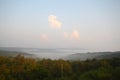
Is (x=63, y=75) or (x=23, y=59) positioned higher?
(x=23, y=59)

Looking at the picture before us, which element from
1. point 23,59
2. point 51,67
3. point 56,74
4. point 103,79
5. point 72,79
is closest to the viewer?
point 103,79

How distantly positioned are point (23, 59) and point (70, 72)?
7.50 meters

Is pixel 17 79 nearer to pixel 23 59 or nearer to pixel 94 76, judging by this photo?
pixel 23 59

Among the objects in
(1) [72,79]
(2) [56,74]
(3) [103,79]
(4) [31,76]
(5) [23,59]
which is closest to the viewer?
(3) [103,79]

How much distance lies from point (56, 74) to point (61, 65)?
2.37 meters

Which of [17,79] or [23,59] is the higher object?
[23,59]

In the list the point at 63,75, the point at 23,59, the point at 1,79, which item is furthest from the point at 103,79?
the point at 23,59

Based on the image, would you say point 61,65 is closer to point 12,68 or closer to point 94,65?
point 94,65

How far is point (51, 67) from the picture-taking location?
87.6 ft

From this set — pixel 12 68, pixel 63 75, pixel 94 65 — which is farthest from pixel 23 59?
pixel 94 65

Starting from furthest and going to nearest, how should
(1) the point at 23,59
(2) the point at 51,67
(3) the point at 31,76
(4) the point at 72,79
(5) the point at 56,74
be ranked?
(1) the point at 23,59, (2) the point at 51,67, (5) the point at 56,74, (3) the point at 31,76, (4) the point at 72,79

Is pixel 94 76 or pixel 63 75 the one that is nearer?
pixel 94 76

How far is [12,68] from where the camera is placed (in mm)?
26094

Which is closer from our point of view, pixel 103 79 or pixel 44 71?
pixel 103 79
